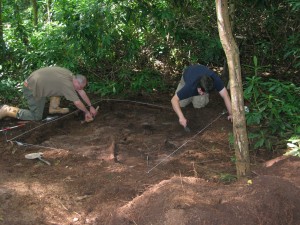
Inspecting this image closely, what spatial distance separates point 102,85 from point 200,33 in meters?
1.83

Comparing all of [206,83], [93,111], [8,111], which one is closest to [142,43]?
[93,111]

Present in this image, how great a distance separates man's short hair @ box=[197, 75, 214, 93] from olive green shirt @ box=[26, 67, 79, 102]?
1.79 metres

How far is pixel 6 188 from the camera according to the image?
3520 mm

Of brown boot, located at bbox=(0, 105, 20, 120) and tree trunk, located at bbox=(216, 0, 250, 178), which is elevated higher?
tree trunk, located at bbox=(216, 0, 250, 178)

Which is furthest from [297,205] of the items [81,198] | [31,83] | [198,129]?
[31,83]

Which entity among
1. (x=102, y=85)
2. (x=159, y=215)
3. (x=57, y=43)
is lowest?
(x=159, y=215)

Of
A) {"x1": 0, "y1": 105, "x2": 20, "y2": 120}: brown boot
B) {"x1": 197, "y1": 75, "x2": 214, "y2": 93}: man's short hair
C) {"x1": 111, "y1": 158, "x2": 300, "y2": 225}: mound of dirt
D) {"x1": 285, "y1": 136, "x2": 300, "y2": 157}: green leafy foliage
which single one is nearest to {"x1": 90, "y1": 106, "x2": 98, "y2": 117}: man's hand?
{"x1": 0, "y1": 105, "x2": 20, "y2": 120}: brown boot

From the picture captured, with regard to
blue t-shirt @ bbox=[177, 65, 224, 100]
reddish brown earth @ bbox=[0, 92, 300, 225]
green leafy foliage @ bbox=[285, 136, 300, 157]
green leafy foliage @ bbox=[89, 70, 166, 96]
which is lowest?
reddish brown earth @ bbox=[0, 92, 300, 225]

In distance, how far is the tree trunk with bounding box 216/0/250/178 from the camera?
3.06 meters

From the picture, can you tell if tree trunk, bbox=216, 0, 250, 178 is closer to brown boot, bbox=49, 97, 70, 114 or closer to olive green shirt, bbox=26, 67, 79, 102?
olive green shirt, bbox=26, 67, 79, 102

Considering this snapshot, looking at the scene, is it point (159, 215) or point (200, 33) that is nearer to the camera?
point (159, 215)

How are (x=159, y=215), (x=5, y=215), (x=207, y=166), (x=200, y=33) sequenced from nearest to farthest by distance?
(x=159, y=215)
(x=5, y=215)
(x=207, y=166)
(x=200, y=33)

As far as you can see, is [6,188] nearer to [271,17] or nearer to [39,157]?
[39,157]

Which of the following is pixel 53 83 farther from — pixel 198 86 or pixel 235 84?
pixel 235 84
